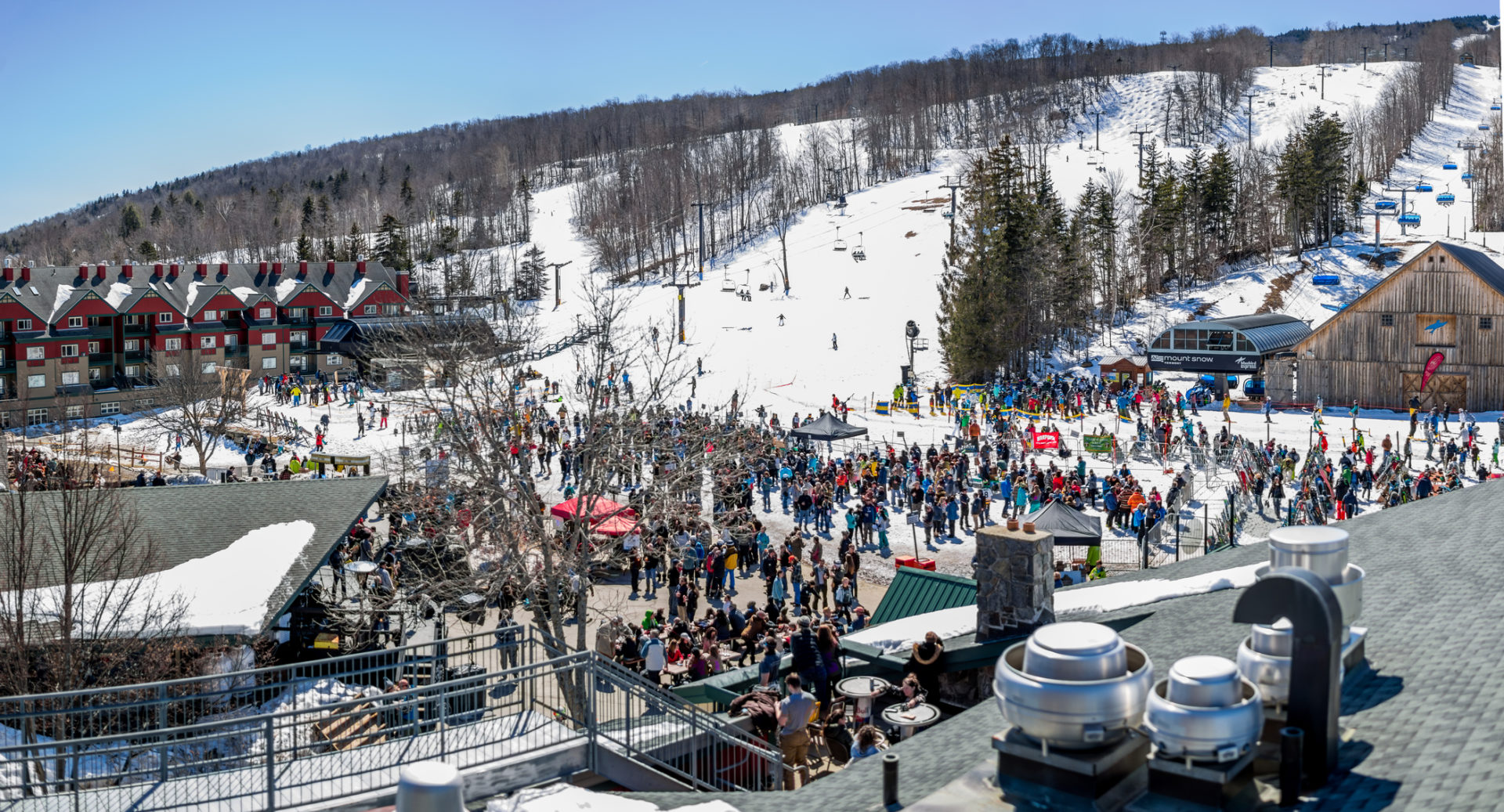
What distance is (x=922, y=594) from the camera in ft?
49.6

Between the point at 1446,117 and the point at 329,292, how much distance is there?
442 feet

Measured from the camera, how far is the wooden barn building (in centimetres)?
4541

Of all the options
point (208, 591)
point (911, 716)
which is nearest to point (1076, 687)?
point (911, 716)

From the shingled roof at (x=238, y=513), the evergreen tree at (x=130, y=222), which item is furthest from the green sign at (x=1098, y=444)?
the evergreen tree at (x=130, y=222)

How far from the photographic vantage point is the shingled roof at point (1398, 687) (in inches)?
206

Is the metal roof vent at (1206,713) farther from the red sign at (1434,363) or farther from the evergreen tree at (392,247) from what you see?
the evergreen tree at (392,247)

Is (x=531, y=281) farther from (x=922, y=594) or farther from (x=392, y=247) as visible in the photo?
(x=922, y=594)

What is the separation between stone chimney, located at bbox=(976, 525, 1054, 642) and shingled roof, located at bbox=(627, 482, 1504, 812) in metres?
0.67

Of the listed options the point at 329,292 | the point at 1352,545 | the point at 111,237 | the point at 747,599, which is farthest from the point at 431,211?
the point at 1352,545

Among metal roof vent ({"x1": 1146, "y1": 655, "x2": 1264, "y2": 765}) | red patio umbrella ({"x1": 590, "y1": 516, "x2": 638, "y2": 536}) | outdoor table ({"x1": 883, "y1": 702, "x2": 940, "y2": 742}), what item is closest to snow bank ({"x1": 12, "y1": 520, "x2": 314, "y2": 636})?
red patio umbrella ({"x1": 590, "y1": 516, "x2": 638, "y2": 536})

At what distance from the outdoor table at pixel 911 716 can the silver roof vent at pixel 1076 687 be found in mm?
5151

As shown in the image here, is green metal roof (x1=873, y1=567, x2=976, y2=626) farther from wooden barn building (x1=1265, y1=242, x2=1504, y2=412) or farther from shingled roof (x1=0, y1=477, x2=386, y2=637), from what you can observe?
wooden barn building (x1=1265, y1=242, x2=1504, y2=412)

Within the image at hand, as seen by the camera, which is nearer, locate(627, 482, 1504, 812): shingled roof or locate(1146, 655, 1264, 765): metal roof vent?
locate(1146, 655, 1264, 765): metal roof vent

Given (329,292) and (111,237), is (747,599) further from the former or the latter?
(111,237)
